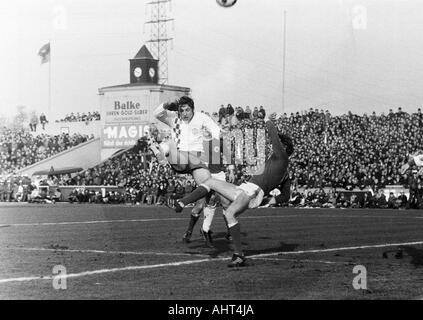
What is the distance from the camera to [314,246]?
14.4 m

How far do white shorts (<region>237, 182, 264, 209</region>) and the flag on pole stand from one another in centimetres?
4055

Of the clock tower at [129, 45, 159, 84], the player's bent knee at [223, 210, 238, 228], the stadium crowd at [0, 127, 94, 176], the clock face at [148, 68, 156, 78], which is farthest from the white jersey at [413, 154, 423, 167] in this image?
the clock face at [148, 68, 156, 78]

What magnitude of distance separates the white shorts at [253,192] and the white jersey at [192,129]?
2.44 meters

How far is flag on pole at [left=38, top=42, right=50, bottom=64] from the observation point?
4997 centimetres

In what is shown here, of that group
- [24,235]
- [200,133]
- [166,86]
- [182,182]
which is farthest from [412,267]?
[166,86]

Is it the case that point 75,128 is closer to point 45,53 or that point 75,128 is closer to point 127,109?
point 127,109

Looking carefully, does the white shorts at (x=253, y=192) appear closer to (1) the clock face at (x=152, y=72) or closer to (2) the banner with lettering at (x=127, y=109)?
(2) the banner with lettering at (x=127, y=109)

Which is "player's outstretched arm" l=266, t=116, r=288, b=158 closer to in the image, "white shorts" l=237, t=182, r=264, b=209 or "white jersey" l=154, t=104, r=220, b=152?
→ "white shorts" l=237, t=182, r=264, b=209

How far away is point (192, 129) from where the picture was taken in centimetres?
1376

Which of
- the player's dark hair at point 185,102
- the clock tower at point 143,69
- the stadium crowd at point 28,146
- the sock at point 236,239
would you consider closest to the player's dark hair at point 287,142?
the sock at point 236,239

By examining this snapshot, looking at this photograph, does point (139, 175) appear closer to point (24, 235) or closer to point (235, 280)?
point (24, 235)

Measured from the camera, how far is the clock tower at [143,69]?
7256cm

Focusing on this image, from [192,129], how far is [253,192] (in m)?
2.84

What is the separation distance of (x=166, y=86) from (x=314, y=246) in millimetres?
53164
